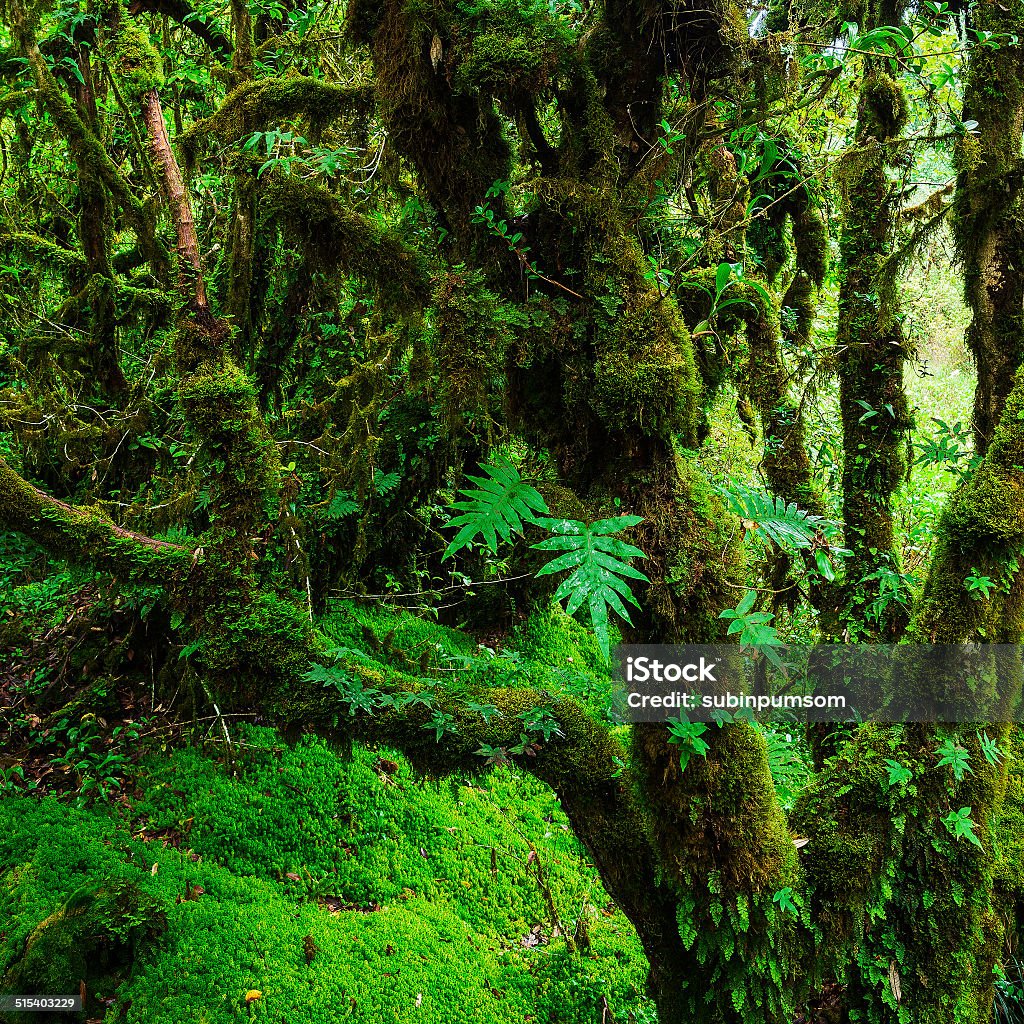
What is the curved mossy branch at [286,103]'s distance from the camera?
9.77ft

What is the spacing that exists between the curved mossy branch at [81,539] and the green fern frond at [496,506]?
1.67 metres

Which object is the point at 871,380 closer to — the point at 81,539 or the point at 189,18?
the point at 81,539

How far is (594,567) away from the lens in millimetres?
1893

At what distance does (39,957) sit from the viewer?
3279mm

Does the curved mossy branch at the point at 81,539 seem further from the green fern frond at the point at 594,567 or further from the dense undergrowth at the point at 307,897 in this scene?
the green fern frond at the point at 594,567

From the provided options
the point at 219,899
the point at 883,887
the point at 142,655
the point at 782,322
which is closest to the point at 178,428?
the point at 142,655

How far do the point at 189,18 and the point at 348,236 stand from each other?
2.85m

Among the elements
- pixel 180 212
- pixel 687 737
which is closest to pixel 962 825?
pixel 687 737

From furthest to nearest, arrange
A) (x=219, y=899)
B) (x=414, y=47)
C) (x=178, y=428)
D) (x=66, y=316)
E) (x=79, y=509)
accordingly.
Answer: (x=66, y=316)
(x=178, y=428)
(x=219, y=899)
(x=79, y=509)
(x=414, y=47)

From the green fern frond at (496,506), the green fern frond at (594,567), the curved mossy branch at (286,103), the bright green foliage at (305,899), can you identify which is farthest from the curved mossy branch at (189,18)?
the bright green foliage at (305,899)

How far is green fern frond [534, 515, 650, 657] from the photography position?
68.8 inches

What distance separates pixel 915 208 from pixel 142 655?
19.0ft

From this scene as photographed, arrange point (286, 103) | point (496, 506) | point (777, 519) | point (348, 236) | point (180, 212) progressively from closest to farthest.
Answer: point (496, 506) < point (777, 519) < point (348, 236) < point (286, 103) < point (180, 212)

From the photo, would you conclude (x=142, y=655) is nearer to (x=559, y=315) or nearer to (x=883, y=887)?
(x=559, y=315)
